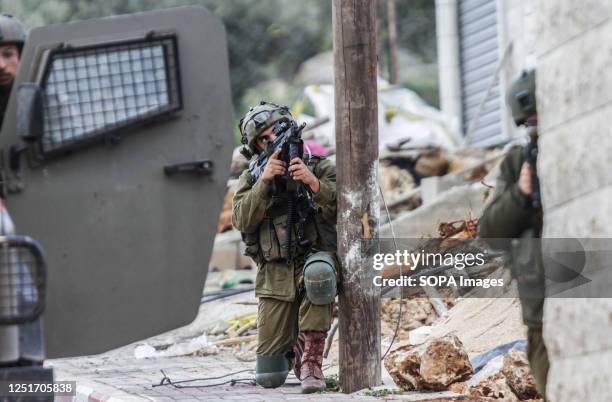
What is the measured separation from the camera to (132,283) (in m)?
6.81

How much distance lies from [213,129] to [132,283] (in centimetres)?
88

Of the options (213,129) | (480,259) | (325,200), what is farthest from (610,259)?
(480,259)

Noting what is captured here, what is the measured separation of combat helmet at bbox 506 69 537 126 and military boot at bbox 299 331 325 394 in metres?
2.86

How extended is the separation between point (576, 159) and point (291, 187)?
3271 millimetres

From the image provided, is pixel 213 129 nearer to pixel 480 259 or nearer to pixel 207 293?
pixel 480 259

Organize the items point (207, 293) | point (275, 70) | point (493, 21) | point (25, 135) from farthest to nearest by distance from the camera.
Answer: point (275, 70) < point (493, 21) < point (207, 293) < point (25, 135)

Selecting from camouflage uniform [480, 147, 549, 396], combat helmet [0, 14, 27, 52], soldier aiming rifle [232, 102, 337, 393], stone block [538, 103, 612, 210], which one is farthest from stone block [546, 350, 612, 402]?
combat helmet [0, 14, 27, 52]

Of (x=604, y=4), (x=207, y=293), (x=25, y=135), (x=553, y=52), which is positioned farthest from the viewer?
(x=207, y=293)

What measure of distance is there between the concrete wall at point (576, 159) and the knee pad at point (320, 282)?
8.78ft

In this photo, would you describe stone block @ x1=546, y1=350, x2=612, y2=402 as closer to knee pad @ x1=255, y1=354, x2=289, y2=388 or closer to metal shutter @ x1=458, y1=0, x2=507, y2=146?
knee pad @ x1=255, y1=354, x2=289, y2=388

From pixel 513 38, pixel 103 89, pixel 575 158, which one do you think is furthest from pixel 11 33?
pixel 513 38

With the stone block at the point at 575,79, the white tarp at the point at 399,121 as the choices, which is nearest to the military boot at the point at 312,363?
the stone block at the point at 575,79

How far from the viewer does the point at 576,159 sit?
516cm

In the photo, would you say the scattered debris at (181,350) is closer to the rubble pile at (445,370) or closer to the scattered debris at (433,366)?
the rubble pile at (445,370)
